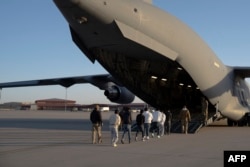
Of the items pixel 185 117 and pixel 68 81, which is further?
pixel 68 81

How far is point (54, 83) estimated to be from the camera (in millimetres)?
26766

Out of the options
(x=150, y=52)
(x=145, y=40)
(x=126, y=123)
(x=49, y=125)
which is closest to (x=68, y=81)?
(x=49, y=125)

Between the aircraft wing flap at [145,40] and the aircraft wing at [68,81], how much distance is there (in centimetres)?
992

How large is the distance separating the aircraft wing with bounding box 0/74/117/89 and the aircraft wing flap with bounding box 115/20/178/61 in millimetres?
9924

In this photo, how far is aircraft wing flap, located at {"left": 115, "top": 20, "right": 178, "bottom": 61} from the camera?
12703mm

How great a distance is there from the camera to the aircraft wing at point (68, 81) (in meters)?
24.3

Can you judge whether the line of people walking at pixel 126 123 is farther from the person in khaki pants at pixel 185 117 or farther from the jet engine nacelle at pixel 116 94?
the jet engine nacelle at pixel 116 94

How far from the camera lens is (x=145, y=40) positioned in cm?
1338

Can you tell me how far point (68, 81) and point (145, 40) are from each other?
14112 mm

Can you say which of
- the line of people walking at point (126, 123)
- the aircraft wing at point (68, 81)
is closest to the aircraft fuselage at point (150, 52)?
the line of people walking at point (126, 123)

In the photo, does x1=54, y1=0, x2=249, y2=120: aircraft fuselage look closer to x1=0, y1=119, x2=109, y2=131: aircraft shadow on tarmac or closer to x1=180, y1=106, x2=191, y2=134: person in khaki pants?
x1=180, y1=106, x2=191, y2=134: person in khaki pants

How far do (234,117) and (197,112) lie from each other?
2.24 m

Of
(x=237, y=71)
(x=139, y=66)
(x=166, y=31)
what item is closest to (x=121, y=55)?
(x=139, y=66)

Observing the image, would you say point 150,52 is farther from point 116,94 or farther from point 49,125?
point 49,125
